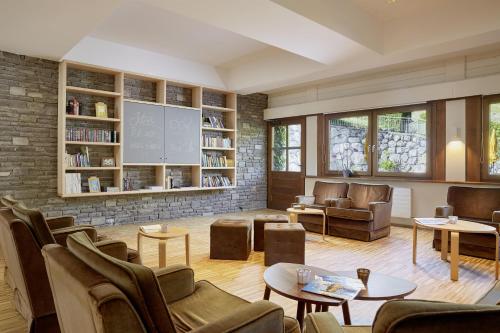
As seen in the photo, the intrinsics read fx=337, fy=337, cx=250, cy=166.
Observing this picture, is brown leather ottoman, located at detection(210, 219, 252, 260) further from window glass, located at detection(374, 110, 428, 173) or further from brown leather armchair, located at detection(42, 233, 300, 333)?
Answer: window glass, located at detection(374, 110, 428, 173)

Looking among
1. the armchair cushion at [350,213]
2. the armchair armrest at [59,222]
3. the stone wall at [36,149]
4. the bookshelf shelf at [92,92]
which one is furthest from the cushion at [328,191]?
the armchair armrest at [59,222]

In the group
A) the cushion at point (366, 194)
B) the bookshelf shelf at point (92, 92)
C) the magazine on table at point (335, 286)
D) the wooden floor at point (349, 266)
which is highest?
the bookshelf shelf at point (92, 92)

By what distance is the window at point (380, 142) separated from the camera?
20.2ft

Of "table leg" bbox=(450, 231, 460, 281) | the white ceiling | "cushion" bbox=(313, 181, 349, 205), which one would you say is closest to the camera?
"table leg" bbox=(450, 231, 460, 281)

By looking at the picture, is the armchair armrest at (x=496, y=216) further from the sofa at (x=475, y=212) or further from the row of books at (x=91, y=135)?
the row of books at (x=91, y=135)

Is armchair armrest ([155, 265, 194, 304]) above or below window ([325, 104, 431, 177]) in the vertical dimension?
below

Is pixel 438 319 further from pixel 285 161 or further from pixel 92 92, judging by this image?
pixel 285 161

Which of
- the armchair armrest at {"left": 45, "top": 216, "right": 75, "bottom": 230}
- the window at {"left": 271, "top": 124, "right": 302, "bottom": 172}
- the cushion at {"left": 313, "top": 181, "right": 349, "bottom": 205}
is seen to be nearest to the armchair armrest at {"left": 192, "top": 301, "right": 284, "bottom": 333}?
the armchair armrest at {"left": 45, "top": 216, "right": 75, "bottom": 230}

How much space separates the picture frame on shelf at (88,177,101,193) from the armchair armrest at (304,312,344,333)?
5193 mm

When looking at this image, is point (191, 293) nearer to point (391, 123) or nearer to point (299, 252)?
point (299, 252)

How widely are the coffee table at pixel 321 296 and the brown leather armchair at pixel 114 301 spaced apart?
1.02 ft

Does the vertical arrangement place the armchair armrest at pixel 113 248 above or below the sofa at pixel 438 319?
below

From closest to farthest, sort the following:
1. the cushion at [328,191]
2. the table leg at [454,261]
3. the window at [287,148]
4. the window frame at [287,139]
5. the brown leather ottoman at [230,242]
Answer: the table leg at [454,261] < the brown leather ottoman at [230,242] < the cushion at [328,191] < the window frame at [287,139] < the window at [287,148]

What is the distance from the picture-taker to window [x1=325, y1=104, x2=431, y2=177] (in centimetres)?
616
